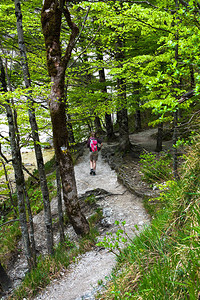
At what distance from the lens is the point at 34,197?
34.8 feet

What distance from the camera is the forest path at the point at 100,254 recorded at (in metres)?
3.98

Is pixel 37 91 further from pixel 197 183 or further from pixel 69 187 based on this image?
pixel 197 183

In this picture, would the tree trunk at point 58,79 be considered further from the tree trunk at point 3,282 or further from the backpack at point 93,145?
the backpack at point 93,145

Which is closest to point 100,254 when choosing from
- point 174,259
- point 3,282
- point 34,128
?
point 3,282

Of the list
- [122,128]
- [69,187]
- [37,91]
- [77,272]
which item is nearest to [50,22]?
[37,91]

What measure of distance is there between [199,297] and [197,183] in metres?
1.53

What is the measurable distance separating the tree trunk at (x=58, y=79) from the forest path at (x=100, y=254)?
1418mm

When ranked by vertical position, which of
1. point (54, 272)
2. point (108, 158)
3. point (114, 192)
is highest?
point (108, 158)

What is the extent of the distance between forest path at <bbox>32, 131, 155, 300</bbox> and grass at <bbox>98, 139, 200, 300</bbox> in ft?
2.69

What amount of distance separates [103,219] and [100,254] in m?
1.56

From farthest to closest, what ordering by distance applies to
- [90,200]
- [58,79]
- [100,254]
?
[90,200] → [100,254] → [58,79]

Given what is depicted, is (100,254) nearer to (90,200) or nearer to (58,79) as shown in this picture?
(90,200)

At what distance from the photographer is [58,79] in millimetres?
4727

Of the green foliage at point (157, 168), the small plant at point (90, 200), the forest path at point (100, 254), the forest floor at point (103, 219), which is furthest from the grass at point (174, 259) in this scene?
the small plant at point (90, 200)
